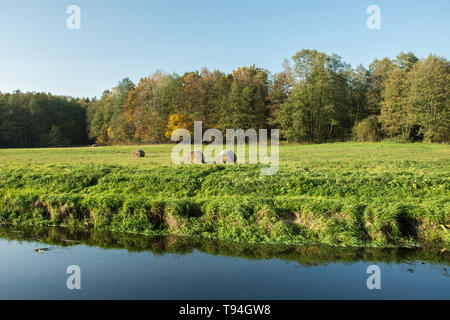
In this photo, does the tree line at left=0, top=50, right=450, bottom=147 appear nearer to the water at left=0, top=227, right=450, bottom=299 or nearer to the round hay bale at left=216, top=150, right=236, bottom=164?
the round hay bale at left=216, top=150, right=236, bottom=164

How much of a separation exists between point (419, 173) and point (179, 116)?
4762cm

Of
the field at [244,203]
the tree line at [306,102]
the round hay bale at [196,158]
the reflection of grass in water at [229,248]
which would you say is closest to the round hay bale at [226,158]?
the round hay bale at [196,158]

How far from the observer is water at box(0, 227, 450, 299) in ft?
25.6

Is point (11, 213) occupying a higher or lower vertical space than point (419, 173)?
lower

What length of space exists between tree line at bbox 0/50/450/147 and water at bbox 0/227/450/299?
1660 inches

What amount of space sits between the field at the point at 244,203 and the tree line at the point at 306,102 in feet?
122

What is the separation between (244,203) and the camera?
12258 millimetres

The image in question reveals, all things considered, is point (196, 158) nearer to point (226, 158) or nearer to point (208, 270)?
point (226, 158)

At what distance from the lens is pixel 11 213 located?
14.2m

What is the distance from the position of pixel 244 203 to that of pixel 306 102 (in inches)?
1787

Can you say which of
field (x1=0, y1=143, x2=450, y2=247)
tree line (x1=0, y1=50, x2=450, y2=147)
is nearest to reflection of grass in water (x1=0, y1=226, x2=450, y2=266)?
field (x1=0, y1=143, x2=450, y2=247)

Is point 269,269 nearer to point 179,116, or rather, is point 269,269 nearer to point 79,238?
point 79,238

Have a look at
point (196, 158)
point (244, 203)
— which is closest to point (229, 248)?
point (244, 203)
